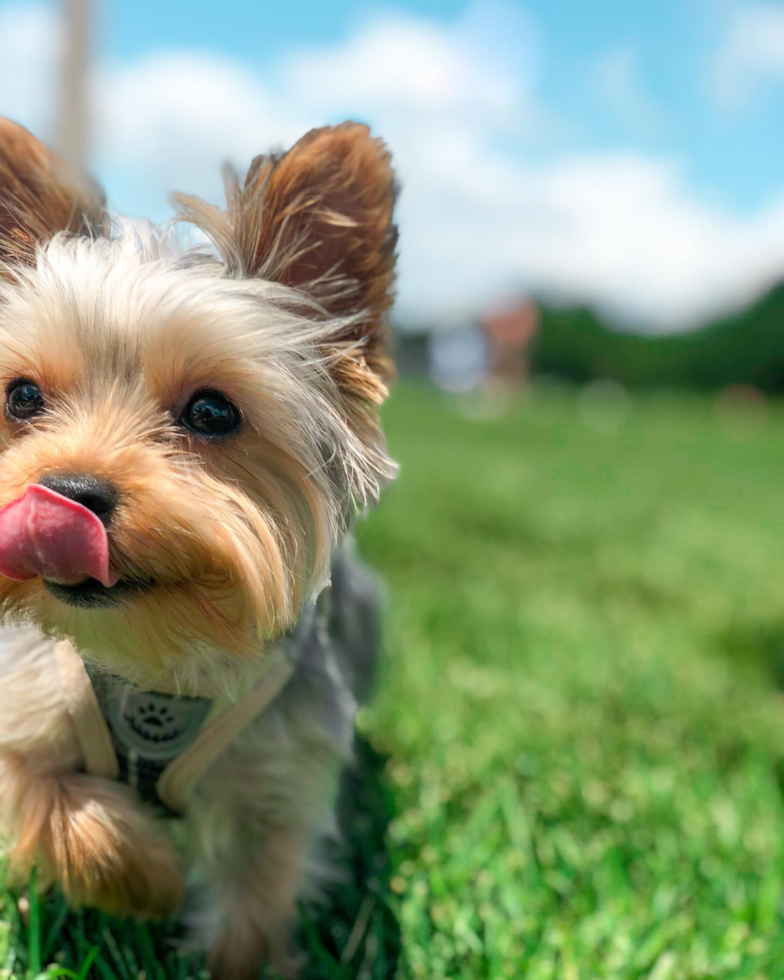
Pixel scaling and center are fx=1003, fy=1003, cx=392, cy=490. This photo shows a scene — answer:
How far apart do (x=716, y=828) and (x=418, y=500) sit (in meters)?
4.88

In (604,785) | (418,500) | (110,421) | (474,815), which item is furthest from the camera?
(418,500)

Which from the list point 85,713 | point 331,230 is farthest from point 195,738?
point 331,230

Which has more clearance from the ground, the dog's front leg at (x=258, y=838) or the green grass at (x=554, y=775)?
the dog's front leg at (x=258, y=838)

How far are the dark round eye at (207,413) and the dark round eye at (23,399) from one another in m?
0.29

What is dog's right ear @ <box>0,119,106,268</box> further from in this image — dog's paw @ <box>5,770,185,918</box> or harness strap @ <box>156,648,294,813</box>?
dog's paw @ <box>5,770,185,918</box>

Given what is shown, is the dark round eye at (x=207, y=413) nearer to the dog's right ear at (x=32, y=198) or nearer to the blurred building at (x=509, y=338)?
the dog's right ear at (x=32, y=198)

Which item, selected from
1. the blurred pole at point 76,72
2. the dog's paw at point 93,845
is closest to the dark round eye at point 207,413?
the dog's paw at point 93,845

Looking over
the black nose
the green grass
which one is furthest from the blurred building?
the black nose

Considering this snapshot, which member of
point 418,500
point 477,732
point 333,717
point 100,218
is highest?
point 100,218

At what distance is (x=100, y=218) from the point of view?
2252mm

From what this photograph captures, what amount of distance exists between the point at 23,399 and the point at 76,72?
432 inches

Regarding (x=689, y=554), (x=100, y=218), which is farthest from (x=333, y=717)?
(x=689, y=554)

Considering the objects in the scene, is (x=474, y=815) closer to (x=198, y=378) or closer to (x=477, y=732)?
(x=477, y=732)

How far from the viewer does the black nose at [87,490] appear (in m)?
1.72
